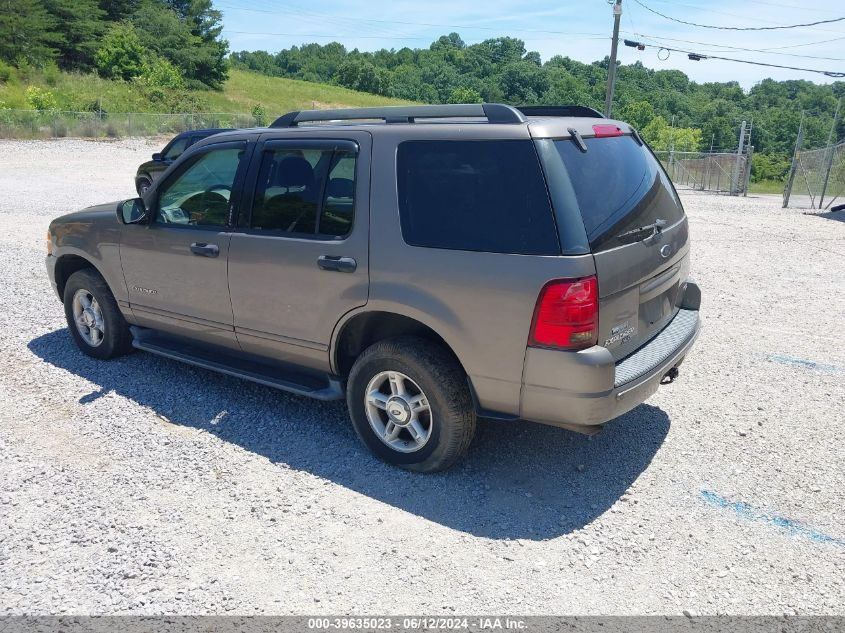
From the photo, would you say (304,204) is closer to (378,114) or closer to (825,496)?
(378,114)

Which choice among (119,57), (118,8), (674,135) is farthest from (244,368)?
(674,135)

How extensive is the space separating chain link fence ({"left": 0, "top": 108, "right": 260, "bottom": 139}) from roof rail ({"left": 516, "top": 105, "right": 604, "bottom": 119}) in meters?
33.7

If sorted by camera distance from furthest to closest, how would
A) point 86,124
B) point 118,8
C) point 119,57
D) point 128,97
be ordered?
1. point 118,8
2. point 119,57
3. point 128,97
4. point 86,124

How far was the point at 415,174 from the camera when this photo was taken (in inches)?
152

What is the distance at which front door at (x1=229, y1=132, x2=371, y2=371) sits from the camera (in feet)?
13.1

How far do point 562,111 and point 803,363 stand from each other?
124 inches

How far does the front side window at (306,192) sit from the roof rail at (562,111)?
1.22 metres

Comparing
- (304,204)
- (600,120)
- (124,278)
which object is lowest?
(124,278)

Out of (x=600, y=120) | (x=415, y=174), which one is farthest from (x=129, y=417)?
(x=600, y=120)

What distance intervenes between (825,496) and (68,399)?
500 centimetres

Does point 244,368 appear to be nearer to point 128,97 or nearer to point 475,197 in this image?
point 475,197

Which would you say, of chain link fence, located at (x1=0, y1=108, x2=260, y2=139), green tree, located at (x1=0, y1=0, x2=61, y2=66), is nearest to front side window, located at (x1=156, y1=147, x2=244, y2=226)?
chain link fence, located at (x1=0, y1=108, x2=260, y2=139)

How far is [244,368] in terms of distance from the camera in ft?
15.2

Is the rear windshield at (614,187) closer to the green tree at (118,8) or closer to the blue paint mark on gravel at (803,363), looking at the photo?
the blue paint mark on gravel at (803,363)
